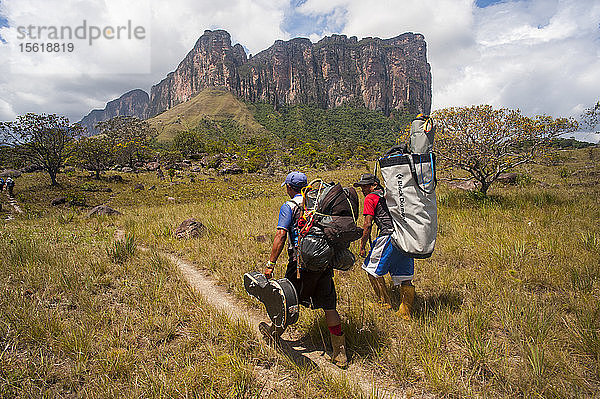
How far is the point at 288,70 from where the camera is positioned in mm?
182125

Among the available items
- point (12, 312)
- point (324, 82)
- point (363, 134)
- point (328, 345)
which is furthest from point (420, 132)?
point (324, 82)

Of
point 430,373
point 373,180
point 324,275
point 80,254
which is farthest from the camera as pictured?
point 80,254

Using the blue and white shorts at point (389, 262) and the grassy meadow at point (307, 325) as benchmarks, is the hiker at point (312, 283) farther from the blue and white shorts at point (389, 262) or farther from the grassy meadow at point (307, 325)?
the blue and white shorts at point (389, 262)

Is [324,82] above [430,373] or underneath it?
above

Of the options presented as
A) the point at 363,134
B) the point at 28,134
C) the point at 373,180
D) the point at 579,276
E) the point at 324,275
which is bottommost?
the point at 579,276

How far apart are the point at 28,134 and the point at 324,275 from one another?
26.8 metres

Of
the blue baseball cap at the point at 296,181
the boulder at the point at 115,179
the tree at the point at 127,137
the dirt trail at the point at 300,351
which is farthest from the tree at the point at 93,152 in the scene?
the blue baseball cap at the point at 296,181

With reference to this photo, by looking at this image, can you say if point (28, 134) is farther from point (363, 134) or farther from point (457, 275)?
point (363, 134)

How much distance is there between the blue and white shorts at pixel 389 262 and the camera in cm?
339

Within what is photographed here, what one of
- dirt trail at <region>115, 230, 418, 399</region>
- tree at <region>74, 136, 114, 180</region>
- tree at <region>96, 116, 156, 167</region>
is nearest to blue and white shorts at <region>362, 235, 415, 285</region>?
dirt trail at <region>115, 230, 418, 399</region>

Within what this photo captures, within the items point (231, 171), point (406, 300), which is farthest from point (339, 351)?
point (231, 171)

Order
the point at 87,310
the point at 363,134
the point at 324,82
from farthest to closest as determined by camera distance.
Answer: the point at 324,82 → the point at 363,134 → the point at 87,310

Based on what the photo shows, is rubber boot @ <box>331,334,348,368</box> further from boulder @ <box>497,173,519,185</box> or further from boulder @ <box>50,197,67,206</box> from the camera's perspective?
boulder @ <box>50,197,67,206</box>

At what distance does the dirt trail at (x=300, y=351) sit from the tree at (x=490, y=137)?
7309 mm
